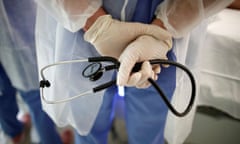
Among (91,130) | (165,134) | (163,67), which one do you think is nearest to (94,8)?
(163,67)

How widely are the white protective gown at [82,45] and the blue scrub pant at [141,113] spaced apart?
0.03 metres

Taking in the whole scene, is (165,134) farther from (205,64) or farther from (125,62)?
(125,62)

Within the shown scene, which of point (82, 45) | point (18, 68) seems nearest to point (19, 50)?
point (18, 68)

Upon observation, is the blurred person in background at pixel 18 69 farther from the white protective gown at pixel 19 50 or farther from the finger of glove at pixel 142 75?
the finger of glove at pixel 142 75

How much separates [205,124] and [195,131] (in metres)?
0.08

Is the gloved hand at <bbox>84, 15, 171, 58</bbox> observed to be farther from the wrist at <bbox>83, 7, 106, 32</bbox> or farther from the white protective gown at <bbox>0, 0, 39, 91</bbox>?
the white protective gown at <bbox>0, 0, 39, 91</bbox>

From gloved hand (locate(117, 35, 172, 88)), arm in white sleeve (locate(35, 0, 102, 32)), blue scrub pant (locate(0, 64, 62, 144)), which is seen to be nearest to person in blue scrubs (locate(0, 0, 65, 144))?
blue scrub pant (locate(0, 64, 62, 144))

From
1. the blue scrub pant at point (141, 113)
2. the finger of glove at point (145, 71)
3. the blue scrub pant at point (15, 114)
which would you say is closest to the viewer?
Result: the finger of glove at point (145, 71)

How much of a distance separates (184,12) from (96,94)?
13.2 inches

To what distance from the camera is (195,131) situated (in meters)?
1.28

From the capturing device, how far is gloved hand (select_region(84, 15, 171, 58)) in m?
0.60

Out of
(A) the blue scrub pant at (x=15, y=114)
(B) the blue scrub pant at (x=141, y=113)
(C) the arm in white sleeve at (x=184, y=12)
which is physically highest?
(C) the arm in white sleeve at (x=184, y=12)

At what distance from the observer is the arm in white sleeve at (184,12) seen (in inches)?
23.5

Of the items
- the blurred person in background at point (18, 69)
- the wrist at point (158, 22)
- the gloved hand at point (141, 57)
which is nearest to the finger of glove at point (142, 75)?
the gloved hand at point (141, 57)
